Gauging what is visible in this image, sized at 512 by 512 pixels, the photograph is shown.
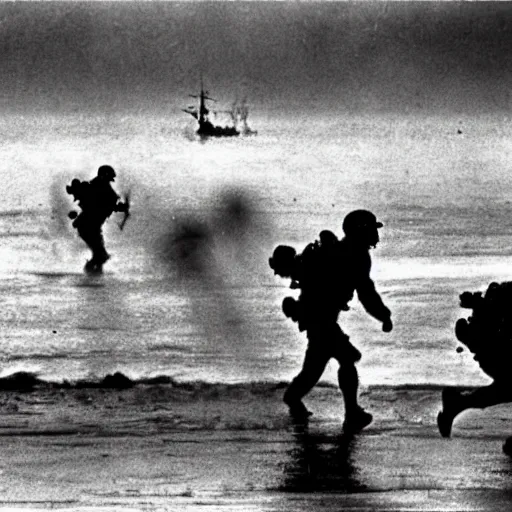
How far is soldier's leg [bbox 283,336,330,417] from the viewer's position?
11.2m

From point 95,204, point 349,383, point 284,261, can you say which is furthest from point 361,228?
point 95,204

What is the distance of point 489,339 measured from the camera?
991 cm

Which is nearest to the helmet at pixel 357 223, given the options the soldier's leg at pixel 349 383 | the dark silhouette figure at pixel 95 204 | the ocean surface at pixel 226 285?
the soldier's leg at pixel 349 383

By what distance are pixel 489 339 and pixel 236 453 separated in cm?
150

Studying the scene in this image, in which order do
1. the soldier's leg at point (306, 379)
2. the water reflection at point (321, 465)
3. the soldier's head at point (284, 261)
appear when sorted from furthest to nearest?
the soldier's leg at point (306, 379) → the soldier's head at point (284, 261) → the water reflection at point (321, 465)

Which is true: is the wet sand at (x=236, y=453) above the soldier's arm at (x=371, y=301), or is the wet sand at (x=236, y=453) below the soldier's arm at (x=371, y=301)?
below

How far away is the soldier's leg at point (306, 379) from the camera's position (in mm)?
11211

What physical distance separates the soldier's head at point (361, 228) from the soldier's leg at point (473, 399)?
1.05m

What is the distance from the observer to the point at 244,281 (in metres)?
22.6

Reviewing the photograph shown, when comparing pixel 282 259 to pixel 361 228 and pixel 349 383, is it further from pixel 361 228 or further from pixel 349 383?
pixel 349 383

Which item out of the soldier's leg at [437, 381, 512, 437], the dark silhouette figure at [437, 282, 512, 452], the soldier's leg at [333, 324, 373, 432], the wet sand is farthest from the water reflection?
the dark silhouette figure at [437, 282, 512, 452]

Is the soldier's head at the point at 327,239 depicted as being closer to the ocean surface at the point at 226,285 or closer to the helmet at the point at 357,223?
the helmet at the point at 357,223

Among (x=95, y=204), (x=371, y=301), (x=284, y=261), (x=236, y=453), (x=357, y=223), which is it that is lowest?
(x=236, y=453)

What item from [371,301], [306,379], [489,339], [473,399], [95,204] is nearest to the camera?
[489,339]
